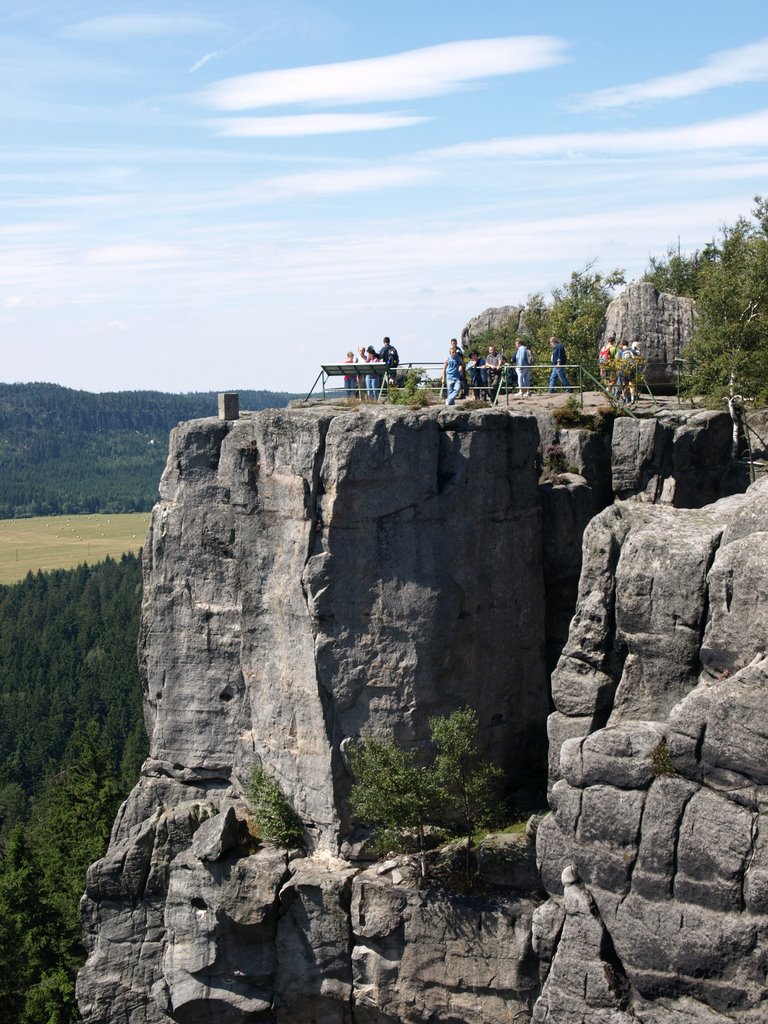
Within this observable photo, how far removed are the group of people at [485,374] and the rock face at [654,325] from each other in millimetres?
2786

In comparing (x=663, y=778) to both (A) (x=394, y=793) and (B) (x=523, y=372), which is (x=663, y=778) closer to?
(A) (x=394, y=793)

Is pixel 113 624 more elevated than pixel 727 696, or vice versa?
pixel 727 696

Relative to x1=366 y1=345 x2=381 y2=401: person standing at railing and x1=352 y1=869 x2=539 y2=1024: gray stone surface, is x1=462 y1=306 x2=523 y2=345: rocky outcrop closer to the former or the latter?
x1=366 y1=345 x2=381 y2=401: person standing at railing

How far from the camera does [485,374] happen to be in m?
34.5

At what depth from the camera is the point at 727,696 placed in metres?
22.0

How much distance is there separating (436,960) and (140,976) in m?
9.51

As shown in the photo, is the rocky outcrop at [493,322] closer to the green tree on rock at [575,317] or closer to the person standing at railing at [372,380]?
the green tree on rock at [575,317]

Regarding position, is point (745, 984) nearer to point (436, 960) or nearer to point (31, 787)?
point (436, 960)

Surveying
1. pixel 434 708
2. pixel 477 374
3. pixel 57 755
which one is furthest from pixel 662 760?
pixel 57 755

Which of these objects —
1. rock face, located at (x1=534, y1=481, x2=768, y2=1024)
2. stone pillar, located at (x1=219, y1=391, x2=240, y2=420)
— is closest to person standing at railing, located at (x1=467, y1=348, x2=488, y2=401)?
stone pillar, located at (x1=219, y1=391, x2=240, y2=420)

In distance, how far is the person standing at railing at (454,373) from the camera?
32906 mm

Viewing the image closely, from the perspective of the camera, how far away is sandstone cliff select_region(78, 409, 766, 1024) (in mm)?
22781

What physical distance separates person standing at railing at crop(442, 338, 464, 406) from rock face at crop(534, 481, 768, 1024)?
8.22 meters

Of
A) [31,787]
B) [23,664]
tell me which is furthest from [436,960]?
[23,664]
